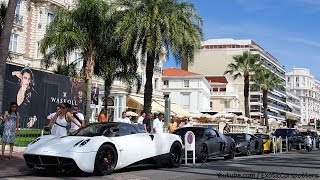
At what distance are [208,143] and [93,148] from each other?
7352 millimetres

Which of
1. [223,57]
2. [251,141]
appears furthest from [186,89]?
[251,141]

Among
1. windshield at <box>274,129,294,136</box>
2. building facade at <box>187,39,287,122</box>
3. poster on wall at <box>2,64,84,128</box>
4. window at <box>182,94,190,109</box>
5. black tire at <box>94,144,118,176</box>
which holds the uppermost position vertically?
building facade at <box>187,39,287,122</box>

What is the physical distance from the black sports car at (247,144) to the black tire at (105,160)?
12.0 meters

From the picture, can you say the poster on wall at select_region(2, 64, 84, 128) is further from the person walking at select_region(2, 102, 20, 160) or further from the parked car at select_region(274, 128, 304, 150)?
the parked car at select_region(274, 128, 304, 150)

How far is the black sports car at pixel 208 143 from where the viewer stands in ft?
55.6

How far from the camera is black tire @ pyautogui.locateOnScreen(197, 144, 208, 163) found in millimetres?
16891

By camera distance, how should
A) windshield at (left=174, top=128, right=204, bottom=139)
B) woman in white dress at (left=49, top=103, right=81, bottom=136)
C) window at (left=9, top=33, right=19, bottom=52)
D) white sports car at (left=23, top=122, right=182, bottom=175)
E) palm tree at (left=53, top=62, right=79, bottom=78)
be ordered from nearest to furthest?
1. white sports car at (left=23, top=122, right=182, bottom=175)
2. woman in white dress at (left=49, top=103, right=81, bottom=136)
3. windshield at (left=174, top=128, right=204, bottom=139)
4. palm tree at (left=53, top=62, right=79, bottom=78)
5. window at (left=9, top=33, right=19, bottom=52)

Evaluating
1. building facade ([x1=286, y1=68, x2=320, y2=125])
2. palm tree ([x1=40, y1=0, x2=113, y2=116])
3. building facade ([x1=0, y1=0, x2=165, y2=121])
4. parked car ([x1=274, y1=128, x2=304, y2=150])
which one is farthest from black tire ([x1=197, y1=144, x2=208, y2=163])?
building facade ([x1=286, y1=68, x2=320, y2=125])

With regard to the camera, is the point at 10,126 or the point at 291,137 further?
the point at 291,137

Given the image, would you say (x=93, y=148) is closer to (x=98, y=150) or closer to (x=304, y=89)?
(x=98, y=150)

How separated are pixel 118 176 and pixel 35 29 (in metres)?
37.7

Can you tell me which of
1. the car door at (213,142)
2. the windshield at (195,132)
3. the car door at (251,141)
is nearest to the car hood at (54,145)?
the windshield at (195,132)

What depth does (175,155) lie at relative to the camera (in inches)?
566

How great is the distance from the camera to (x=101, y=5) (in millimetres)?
26844
